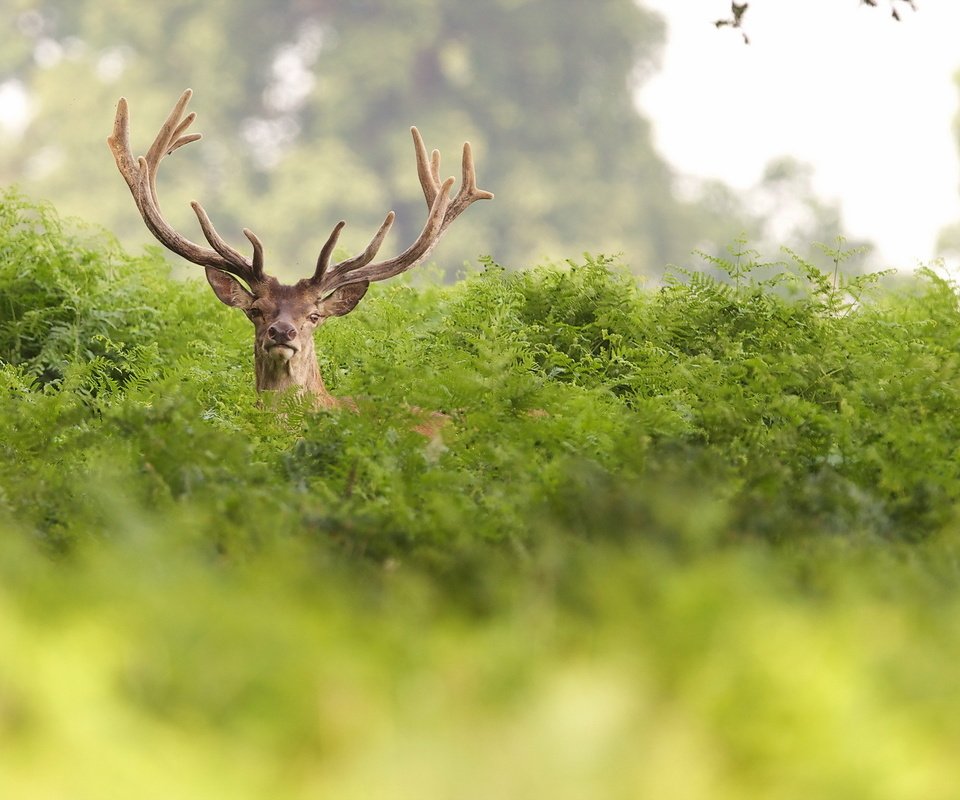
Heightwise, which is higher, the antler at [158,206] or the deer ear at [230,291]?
the antler at [158,206]

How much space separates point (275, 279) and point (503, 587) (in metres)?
4.92

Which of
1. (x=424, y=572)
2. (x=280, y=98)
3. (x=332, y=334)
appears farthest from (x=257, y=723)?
(x=280, y=98)

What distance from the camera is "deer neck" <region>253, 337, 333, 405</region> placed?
23.9ft

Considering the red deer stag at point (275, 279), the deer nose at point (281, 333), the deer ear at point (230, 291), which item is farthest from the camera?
the deer ear at point (230, 291)

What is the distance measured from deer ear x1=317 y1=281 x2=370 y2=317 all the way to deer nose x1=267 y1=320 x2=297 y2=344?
54 centimetres

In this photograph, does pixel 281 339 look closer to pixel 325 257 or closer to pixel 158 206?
pixel 325 257

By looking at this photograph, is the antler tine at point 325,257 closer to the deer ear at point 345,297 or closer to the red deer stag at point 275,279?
the red deer stag at point 275,279

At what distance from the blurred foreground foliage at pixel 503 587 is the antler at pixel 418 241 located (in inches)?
56.0

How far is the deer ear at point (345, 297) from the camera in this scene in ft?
25.5

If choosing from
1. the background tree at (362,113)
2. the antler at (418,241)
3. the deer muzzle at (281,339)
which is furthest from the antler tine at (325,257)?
the background tree at (362,113)

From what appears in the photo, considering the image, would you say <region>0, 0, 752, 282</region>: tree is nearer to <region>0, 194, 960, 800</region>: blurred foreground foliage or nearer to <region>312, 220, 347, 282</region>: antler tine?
<region>312, 220, 347, 282</region>: antler tine

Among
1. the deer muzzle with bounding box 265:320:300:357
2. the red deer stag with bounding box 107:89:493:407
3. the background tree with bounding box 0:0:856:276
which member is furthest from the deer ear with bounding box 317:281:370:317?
the background tree with bounding box 0:0:856:276

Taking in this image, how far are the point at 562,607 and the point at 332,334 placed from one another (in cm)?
587

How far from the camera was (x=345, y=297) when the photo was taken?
7812 millimetres
